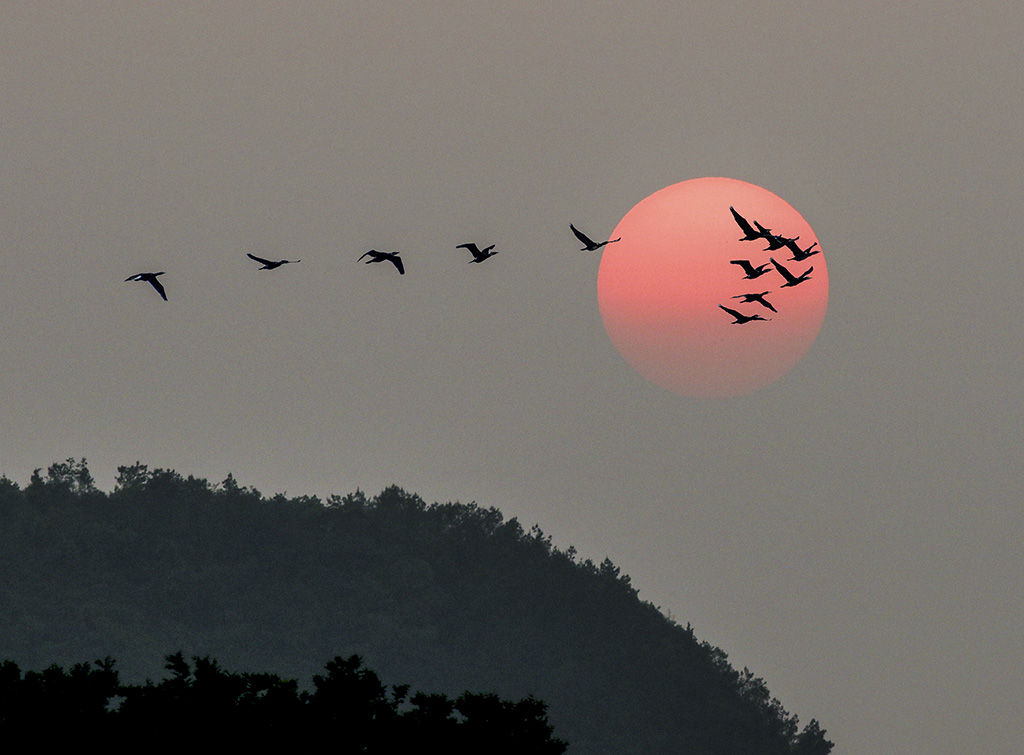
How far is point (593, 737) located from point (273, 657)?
36458 millimetres

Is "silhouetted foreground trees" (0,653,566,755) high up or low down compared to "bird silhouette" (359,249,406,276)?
down

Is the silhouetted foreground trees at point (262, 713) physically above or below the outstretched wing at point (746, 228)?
below

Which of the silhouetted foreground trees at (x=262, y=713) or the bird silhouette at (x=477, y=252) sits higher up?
the bird silhouette at (x=477, y=252)

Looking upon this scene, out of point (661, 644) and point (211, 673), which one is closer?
point (211, 673)

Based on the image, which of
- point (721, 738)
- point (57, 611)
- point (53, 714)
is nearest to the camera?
point (53, 714)

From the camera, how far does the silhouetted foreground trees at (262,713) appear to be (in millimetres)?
46406

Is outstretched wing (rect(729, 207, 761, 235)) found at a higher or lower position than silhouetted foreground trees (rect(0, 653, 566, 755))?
higher

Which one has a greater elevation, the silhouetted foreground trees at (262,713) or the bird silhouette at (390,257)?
the bird silhouette at (390,257)

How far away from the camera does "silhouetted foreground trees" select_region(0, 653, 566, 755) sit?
4641cm

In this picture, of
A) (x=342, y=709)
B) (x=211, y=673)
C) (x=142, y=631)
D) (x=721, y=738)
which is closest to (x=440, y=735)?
(x=342, y=709)

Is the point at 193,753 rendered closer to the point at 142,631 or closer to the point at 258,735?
the point at 258,735

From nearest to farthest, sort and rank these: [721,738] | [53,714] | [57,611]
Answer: [53,714], [721,738], [57,611]

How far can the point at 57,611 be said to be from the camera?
191250 millimetres

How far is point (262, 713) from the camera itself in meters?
47.4
